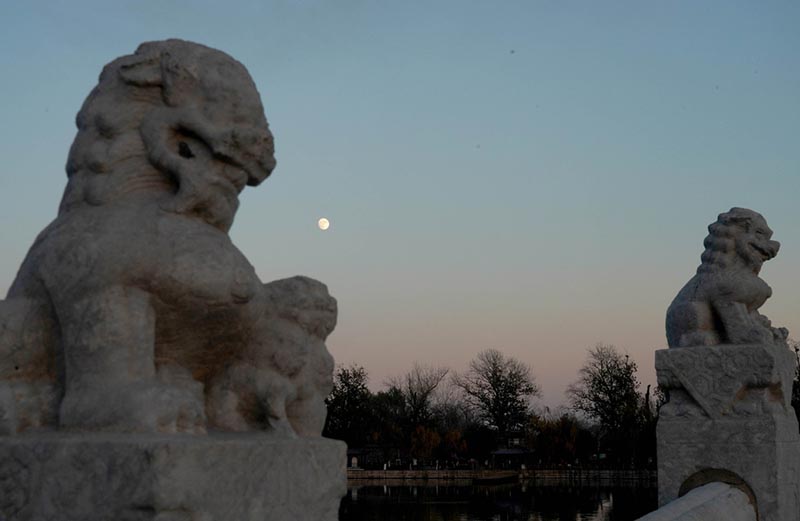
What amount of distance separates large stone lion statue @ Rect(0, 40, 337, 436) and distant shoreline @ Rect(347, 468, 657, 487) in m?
48.4

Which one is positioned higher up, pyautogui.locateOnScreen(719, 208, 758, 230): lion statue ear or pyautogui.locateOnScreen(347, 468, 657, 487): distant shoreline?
pyautogui.locateOnScreen(719, 208, 758, 230): lion statue ear

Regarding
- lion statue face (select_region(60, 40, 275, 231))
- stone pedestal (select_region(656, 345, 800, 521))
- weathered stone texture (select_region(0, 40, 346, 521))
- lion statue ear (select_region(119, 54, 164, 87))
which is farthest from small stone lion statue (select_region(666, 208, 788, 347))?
lion statue ear (select_region(119, 54, 164, 87))

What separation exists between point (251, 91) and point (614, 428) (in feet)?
163

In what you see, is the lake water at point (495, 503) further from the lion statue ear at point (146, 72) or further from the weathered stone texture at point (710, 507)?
the lion statue ear at point (146, 72)

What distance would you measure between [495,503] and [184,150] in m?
35.9

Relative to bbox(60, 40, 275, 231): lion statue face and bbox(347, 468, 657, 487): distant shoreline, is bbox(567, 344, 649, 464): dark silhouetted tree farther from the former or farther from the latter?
bbox(60, 40, 275, 231): lion statue face

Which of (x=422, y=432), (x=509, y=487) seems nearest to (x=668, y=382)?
(x=509, y=487)

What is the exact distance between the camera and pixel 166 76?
89.0 inches

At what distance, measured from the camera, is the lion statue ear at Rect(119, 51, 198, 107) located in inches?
88.9

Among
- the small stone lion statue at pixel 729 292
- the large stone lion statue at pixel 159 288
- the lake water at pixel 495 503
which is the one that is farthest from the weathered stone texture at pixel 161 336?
the lake water at pixel 495 503

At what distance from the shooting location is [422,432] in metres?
55.1

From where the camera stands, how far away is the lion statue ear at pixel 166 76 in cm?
226

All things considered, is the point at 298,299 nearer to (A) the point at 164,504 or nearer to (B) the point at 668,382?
(A) the point at 164,504

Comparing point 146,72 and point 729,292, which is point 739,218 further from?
point 146,72
